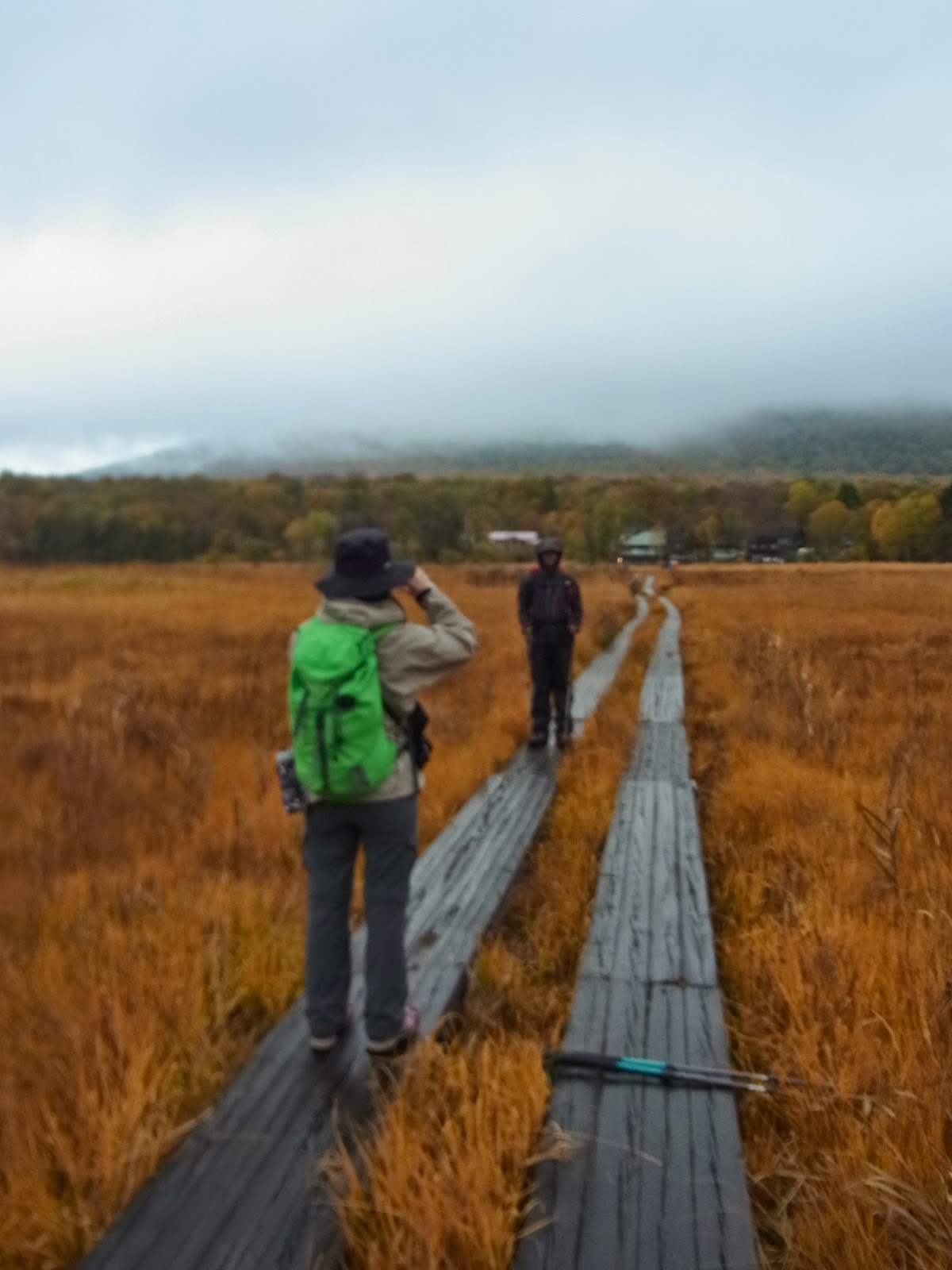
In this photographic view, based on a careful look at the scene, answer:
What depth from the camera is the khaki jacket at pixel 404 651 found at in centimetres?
303

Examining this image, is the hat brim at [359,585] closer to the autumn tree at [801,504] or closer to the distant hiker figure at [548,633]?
the distant hiker figure at [548,633]

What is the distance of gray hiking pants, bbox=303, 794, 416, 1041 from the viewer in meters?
3.17

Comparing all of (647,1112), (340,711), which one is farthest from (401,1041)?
(340,711)

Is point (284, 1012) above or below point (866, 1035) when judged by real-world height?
below

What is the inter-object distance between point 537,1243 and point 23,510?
9502cm

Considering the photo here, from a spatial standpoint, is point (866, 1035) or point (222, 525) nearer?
point (866, 1035)

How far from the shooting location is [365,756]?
2.97 m

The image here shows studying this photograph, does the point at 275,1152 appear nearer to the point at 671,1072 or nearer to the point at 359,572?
the point at 671,1072

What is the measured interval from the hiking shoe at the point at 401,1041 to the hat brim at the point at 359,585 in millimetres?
1522

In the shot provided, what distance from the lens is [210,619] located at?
22406 millimetres

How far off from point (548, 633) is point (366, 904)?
5.18 m

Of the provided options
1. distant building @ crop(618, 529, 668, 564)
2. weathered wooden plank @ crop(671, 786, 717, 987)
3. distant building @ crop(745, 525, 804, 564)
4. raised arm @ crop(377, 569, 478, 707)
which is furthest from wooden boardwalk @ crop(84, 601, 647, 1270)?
distant building @ crop(745, 525, 804, 564)

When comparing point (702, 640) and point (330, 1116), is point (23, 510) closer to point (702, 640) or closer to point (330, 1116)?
point (702, 640)

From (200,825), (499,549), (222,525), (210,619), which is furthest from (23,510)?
(200,825)
